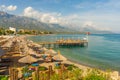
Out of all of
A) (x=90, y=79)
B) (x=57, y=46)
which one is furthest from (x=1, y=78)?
(x=57, y=46)

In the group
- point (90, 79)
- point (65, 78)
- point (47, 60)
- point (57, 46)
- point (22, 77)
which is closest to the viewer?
point (90, 79)

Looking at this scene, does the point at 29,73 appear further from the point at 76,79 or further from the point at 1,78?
the point at 76,79

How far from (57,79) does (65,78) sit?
2.83 m

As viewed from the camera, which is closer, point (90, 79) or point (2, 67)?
point (90, 79)

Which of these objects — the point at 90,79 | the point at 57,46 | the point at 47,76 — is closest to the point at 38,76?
the point at 47,76

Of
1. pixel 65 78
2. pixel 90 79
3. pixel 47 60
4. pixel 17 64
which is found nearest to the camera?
pixel 90 79

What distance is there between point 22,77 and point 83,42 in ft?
183

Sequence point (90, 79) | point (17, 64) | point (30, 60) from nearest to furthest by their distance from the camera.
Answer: point (90, 79) → point (30, 60) → point (17, 64)

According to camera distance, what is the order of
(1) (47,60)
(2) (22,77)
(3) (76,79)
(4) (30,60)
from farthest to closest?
(1) (47,60), (4) (30,60), (2) (22,77), (3) (76,79)

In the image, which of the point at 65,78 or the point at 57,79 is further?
the point at 65,78

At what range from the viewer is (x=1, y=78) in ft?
57.9

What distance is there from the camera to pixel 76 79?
51.9 feet

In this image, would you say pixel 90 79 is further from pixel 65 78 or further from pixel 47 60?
pixel 47 60

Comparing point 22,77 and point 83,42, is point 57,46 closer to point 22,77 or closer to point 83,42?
point 83,42
